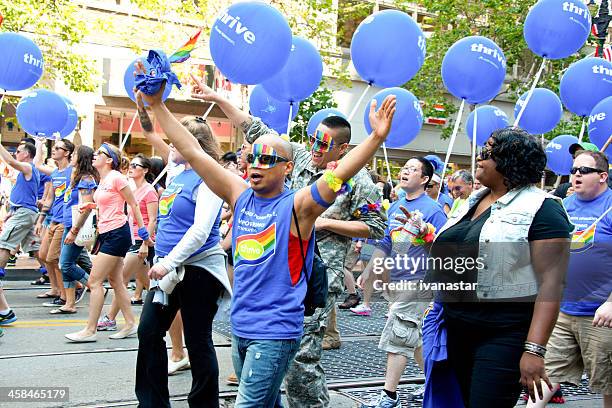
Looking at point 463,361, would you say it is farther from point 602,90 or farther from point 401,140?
point 602,90

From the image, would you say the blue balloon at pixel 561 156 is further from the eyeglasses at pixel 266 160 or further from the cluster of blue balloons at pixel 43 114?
the eyeglasses at pixel 266 160

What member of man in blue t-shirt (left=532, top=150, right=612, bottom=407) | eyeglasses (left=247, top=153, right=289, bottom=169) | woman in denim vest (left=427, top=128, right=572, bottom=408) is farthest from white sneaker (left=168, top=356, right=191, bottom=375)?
woman in denim vest (left=427, top=128, right=572, bottom=408)

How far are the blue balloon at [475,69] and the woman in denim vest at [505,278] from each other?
16.0 feet

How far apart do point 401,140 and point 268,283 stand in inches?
226

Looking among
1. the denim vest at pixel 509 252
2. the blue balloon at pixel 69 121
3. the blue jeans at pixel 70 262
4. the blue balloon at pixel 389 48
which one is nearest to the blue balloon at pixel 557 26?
the blue balloon at pixel 389 48

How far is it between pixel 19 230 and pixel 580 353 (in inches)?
279

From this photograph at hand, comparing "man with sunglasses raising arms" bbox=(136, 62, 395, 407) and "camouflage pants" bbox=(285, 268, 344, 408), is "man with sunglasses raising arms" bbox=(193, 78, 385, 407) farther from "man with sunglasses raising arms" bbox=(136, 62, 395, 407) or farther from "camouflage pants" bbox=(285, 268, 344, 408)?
"man with sunglasses raising arms" bbox=(136, 62, 395, 407)

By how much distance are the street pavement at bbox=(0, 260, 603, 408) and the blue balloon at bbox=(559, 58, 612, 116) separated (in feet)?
13.8

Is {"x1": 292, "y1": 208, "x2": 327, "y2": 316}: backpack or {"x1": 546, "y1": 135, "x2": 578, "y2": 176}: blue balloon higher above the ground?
{"x1": 292, "y1": 208, "x2": 327, "y2": 316}: backpack

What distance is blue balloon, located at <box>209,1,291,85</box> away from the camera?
6395mm

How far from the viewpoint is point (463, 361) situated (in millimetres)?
3525

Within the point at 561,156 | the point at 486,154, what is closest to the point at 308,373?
the point at 486,154

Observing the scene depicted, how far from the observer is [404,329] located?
564cm

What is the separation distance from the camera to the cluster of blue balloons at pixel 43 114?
1036cm
